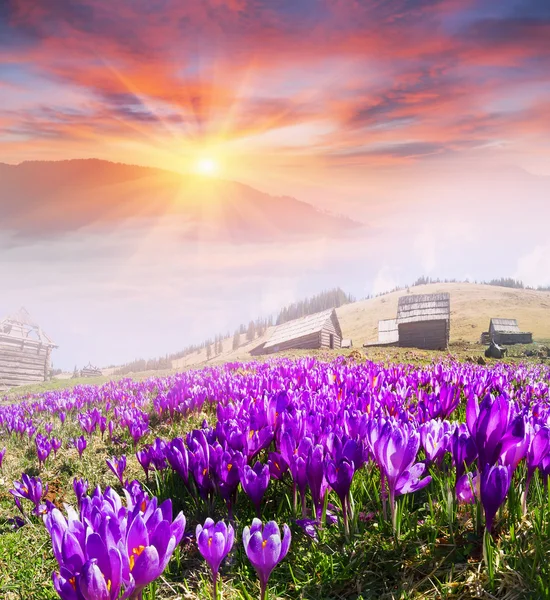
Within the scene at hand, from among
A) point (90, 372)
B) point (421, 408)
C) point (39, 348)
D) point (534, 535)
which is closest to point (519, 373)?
point (421, 408)

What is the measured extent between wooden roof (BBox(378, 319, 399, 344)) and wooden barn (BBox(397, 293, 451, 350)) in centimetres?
193

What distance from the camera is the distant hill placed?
248 ft

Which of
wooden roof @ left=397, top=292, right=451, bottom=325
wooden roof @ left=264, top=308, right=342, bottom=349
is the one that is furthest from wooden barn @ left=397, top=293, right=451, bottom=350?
wooden roof @ left=264, top=308, right=342, bottom=349

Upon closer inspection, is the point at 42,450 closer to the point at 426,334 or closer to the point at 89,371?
the point at 426,334

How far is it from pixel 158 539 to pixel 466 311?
106714 mm

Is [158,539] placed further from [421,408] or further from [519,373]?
[519,373]

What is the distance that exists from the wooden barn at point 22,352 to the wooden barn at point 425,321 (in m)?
29.7

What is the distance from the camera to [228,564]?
2299 mm

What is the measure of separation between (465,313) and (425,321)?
6600 cm

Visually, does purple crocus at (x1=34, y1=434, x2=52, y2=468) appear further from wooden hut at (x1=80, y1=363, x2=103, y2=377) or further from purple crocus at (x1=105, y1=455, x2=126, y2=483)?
wooden hut at (x1=80, y1=363, x2=103, y2=377)

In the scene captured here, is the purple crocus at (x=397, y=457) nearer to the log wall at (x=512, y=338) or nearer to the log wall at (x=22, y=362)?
the log wall at (x=512, y=338)

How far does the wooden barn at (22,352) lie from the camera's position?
36.6 m

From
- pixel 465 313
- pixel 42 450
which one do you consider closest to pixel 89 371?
pixel 42 450

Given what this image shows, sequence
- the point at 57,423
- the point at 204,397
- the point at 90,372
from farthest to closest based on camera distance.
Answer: the point at 90,372, the point at 57,423, the point at 204,397
